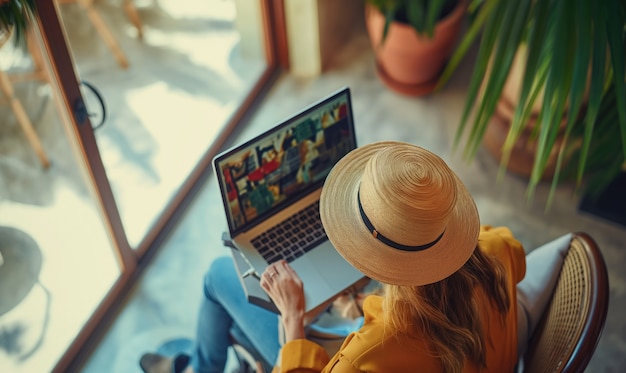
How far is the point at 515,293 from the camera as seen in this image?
1.26 meters

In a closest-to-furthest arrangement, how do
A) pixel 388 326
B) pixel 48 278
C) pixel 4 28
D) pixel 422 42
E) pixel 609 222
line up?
pixel 388 326 → pixel 4 28 → pixel 48 278 → pixel 609 222 → pixel 422 42

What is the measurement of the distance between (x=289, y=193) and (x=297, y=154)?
11cm

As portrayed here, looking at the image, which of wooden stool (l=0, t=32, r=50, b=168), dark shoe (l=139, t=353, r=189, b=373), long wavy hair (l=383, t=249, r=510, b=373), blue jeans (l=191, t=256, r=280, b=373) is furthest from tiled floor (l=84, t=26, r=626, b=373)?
long wavy hair (l=383, t=249, r=510, b=373)

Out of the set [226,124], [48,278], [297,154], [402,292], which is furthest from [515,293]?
[226,124]

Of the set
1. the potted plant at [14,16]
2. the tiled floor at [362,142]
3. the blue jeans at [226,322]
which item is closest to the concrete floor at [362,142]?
→ the tiled floor at [362,142]

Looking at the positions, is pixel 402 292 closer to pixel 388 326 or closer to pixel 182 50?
pixel 388 326

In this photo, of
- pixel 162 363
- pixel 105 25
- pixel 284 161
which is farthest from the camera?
pixel 105 25

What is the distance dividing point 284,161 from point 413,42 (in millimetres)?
1266

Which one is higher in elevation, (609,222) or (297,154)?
(297,154)

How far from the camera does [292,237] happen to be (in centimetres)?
150

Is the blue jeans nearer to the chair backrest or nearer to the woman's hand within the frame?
the woman's hand

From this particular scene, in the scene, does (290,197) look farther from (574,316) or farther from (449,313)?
(574,316)

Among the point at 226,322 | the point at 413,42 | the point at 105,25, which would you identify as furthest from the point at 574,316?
the point at 105,25

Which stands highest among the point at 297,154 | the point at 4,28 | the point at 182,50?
the point at 4,28
